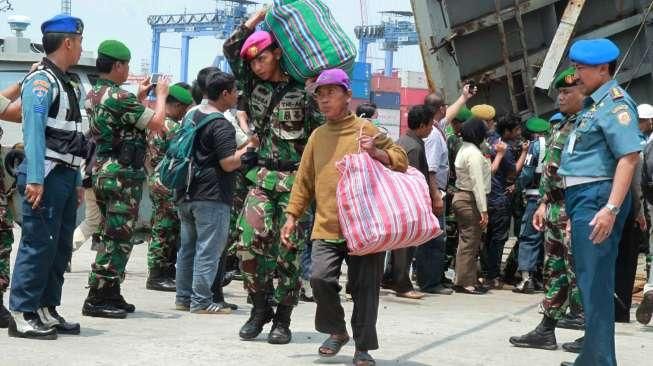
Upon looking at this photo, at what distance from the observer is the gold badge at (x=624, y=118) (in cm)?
539

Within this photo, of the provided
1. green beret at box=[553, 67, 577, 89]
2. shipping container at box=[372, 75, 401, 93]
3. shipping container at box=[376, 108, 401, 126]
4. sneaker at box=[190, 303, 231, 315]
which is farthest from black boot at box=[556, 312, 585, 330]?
shipping container at box=[372, 75, 401, 93]

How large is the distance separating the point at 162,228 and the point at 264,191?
3.05 meters

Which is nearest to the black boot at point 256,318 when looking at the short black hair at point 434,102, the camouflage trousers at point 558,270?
the camouflage trousers at point 558,270

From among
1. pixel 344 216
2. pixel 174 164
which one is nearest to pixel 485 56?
pixel 174 164

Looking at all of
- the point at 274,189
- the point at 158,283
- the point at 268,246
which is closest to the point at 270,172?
the point at 274,189

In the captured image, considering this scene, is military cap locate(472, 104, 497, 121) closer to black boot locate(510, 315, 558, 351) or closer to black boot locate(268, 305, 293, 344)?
black boot locate(510, 315, 558, 351)

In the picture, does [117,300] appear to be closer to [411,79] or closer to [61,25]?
[61,25]

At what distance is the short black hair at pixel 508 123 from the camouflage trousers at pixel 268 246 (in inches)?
212

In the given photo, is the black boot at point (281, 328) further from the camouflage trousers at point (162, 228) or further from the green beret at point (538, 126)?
the green beret at point (538, 126)

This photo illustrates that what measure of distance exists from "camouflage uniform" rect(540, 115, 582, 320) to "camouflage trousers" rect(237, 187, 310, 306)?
64.1 inches

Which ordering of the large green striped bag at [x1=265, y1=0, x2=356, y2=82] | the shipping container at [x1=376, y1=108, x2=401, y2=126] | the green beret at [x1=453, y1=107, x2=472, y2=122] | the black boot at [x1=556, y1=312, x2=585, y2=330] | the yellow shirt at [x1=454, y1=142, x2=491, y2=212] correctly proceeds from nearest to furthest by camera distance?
1. the large green striped bag at [x1=265, y1=0, x2=356, y2=82]
2. the black boot at [x1=556, y1=312, x2=585, y2=330]
3. the yellow shirt at [x1=454, y1=142, x2=491, y2=212]
4. the green beret at [x1=453, y1=107, x2=472, y2=122]
5. the shipping container at [x1=376, y1=108, x2=401, y2=126]

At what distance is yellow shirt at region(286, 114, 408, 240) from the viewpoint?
579cm

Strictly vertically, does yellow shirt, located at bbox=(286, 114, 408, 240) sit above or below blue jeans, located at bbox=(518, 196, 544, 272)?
above

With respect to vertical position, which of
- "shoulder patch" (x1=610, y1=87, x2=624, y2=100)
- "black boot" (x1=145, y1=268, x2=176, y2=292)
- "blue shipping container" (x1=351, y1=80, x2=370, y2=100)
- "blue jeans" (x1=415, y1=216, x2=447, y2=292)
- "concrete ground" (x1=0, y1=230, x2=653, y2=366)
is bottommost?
"concrete ground" (x1=0, y1=230, x2=653, y2=366)
